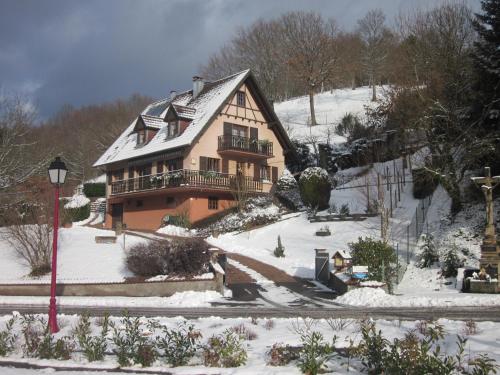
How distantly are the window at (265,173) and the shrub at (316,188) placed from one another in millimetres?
10279

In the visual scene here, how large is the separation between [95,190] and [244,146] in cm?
2025

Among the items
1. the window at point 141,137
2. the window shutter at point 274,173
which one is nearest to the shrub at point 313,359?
the window shutter at point 274,173

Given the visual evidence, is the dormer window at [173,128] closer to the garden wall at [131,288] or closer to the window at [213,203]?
the window at [213,203]

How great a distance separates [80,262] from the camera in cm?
2217

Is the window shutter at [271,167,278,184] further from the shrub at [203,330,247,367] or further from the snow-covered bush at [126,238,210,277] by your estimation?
the shrub at [203,330,247,367]

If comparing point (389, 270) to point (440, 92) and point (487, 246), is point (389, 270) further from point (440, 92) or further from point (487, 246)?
point (440, 92)

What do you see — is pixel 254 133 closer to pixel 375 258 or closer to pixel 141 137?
pixel 141 137

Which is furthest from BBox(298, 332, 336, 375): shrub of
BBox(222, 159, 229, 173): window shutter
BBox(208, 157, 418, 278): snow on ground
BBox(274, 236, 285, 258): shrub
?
BBox(222, 159, 229, 173): window shutter

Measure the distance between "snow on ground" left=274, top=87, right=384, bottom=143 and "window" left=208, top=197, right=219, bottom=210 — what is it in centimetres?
1352

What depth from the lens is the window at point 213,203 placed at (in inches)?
1437

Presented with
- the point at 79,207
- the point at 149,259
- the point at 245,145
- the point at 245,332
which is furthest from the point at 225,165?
the point at 245,332

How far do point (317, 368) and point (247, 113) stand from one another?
114 feet

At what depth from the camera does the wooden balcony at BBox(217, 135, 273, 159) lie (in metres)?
37.4

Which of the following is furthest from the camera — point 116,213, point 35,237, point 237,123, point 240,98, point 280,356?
point 116,213
